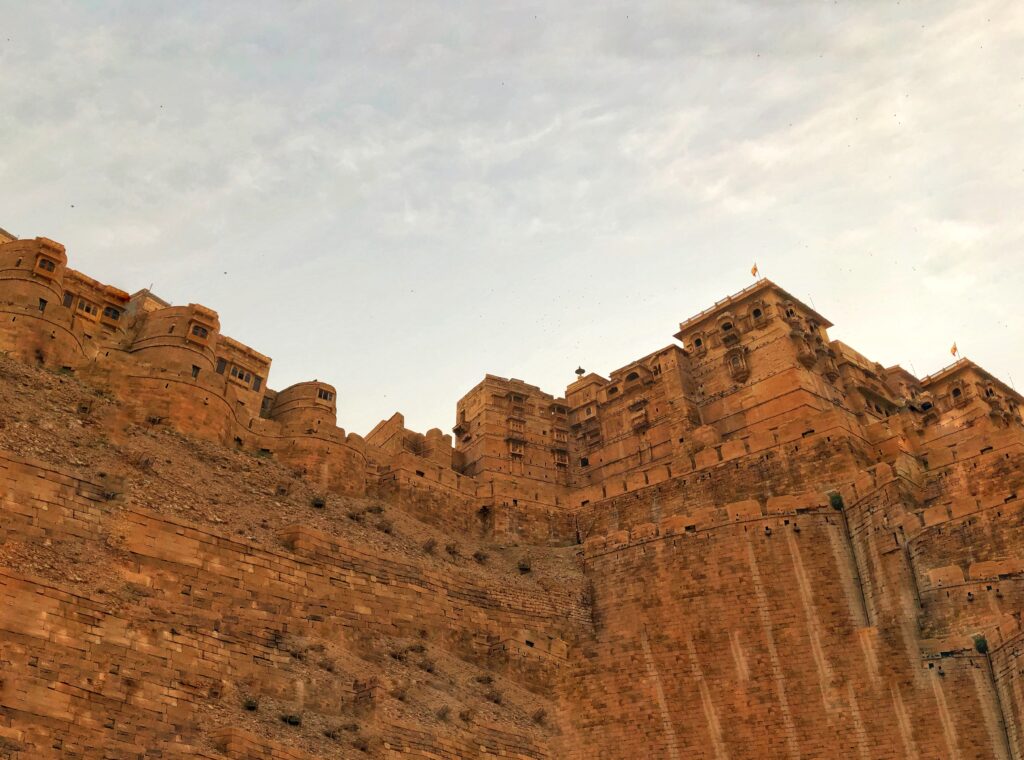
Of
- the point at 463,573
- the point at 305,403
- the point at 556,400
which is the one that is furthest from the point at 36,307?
the point at 556,400

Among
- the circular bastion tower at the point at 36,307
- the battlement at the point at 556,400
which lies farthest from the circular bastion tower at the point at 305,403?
the circular bastion tower at the point at 36,307

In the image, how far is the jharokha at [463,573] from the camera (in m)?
22.5

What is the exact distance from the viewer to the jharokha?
22.5 meters

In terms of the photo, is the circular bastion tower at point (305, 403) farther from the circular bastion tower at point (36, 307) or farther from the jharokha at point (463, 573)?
the circular bastion tower at point (36, 307)

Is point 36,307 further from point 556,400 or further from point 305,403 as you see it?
point 556,400

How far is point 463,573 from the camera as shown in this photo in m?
33.5

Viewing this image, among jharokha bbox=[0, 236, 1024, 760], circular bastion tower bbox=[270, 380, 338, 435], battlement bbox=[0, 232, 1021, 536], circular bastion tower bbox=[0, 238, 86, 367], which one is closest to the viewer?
jharokha bbox=[0, 236, 1024, 760]

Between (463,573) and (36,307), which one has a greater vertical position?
(36,307)

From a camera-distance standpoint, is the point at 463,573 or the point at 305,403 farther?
the point at 305,403

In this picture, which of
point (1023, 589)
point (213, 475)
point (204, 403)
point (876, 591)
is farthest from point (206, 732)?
point (1023, 589)

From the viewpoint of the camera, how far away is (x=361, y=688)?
25.3m

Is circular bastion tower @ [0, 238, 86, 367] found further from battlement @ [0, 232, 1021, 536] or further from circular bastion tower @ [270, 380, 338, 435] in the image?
circular bastion tower @ [270, 380, 338, 435]

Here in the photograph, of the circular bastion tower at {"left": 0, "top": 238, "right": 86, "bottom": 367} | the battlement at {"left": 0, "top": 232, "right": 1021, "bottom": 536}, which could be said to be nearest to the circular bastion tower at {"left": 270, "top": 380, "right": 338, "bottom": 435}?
the battlement at {"left": 0, "top": 232, "right": 1021, "bottom": 536}

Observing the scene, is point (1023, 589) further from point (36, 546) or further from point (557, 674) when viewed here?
point (36, 546)
